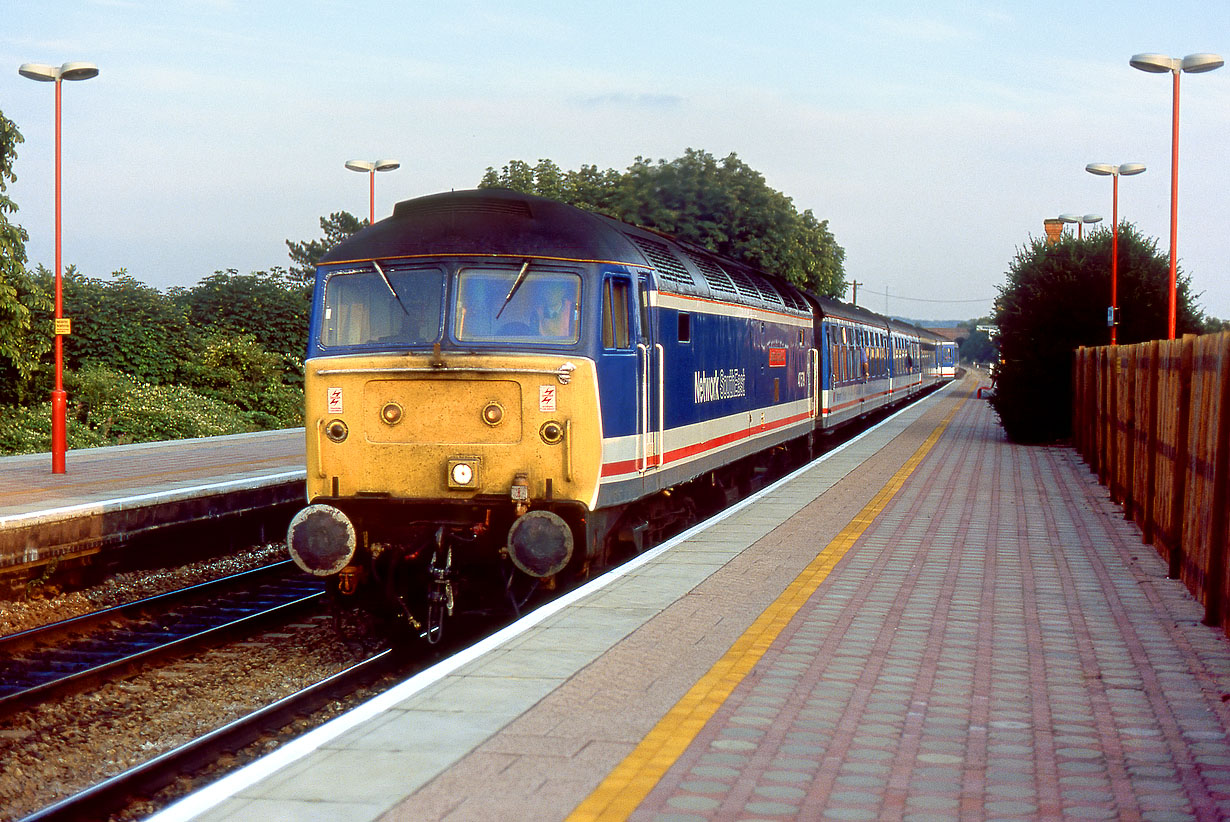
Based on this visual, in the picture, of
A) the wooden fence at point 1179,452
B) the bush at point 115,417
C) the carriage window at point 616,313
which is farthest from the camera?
the bush at point 115,417

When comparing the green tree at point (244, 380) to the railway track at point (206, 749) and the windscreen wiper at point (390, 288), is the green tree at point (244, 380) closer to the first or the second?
the windscreen wiper at point (390, 288)

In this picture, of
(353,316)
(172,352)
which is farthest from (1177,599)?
(172,352)

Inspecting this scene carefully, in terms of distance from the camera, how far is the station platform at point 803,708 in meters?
4.60

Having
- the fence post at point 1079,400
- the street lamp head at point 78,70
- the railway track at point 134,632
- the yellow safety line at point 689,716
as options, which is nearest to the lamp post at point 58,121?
the street lamp head at point 78,70

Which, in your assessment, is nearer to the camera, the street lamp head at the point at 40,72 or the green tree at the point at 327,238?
the street lamp head at the point at 40,72

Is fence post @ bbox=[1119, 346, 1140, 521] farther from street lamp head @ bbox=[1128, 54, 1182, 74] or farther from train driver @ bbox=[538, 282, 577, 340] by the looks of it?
street lamp head @ bbox=[1128, 54, 1182, 74]

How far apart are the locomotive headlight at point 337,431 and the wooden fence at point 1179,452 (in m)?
6.14

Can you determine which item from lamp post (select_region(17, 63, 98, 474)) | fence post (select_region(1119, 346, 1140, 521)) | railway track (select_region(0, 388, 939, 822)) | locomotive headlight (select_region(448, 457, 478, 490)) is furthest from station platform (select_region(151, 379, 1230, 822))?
lamp post (select_region(17, 63, 98, 474))

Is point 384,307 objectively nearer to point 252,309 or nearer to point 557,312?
point 557,312

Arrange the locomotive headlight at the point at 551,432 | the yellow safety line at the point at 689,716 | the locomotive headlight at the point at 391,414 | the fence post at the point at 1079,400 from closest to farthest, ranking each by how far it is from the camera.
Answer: the yellow safety line at the point at 689,716
the locomotive headlight at the point at 551,432
the locomotive headlight at the point at 391,414
the fence post at the point at 1079,400

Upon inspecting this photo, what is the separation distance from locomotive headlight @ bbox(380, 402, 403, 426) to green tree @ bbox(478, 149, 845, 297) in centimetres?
2540

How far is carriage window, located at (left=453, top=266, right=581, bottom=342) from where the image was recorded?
940 cm

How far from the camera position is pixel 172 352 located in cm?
3228

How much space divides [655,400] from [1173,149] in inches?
706
